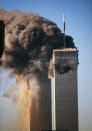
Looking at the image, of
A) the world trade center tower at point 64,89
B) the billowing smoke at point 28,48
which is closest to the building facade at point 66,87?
the world trade center tower at point 64,89

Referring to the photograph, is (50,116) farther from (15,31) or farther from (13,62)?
(15,31)

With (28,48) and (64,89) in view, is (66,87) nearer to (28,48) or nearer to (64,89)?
(64,89)

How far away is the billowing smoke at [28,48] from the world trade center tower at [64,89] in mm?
245

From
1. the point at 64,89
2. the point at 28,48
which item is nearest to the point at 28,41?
the point at 28,48

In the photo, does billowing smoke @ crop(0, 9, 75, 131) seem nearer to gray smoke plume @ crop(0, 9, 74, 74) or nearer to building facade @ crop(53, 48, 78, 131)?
gray smoke plume @ crop(0, 9, 74, 74)

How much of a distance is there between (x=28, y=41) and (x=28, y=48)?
0.21m

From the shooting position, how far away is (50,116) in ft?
23.1

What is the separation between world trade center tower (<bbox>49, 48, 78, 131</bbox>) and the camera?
617 centimetres

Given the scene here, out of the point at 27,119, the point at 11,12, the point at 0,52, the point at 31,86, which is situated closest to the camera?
the point at 0,52

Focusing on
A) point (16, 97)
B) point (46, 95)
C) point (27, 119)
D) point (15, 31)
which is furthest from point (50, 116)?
point (15, 31)

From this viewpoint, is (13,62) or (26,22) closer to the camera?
(13,62)

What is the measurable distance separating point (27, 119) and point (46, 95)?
1.20m

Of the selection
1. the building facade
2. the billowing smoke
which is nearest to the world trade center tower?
the building facade

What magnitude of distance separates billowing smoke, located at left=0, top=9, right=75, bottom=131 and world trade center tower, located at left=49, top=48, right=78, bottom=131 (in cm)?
24
